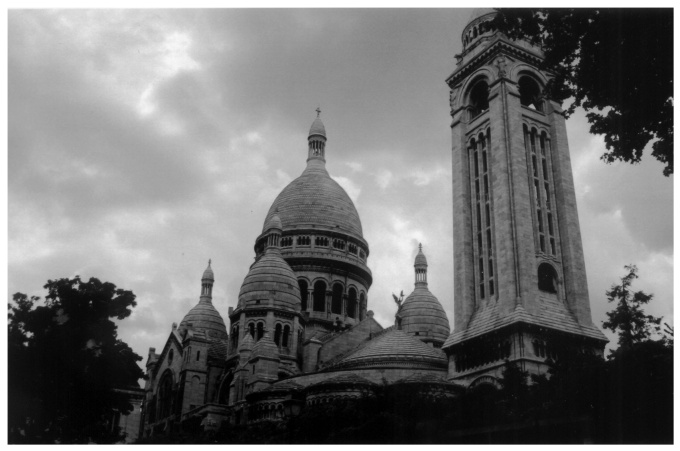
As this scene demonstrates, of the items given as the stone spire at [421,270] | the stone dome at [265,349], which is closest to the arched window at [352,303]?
the stone spire at [421,270]

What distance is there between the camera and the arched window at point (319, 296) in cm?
6988

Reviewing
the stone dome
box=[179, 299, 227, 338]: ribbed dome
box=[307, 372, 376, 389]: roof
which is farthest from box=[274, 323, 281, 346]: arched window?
box=[307, 372, 376, 389]: roof

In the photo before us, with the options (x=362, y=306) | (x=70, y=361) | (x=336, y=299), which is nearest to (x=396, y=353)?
(x=336, y=299)

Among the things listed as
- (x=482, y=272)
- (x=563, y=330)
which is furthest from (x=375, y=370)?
(x=563, y=330)

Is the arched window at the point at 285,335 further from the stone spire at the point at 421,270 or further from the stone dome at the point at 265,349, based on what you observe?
the stone spire at the point at 421,270

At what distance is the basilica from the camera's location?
1746 inches

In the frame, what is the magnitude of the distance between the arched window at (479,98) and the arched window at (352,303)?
77.8 ft

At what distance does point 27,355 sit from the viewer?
26016mm

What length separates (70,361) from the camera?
2727 centimetres

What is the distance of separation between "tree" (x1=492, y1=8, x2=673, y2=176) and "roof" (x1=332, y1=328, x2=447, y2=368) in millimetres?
29338

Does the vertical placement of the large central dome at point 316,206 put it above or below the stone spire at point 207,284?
above

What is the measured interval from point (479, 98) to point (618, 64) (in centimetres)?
3514

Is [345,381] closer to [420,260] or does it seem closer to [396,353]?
[396,353]

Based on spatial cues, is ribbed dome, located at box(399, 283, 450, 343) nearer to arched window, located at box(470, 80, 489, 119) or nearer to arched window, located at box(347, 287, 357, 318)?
arched window, located at box(347, 287, 357, 318)
